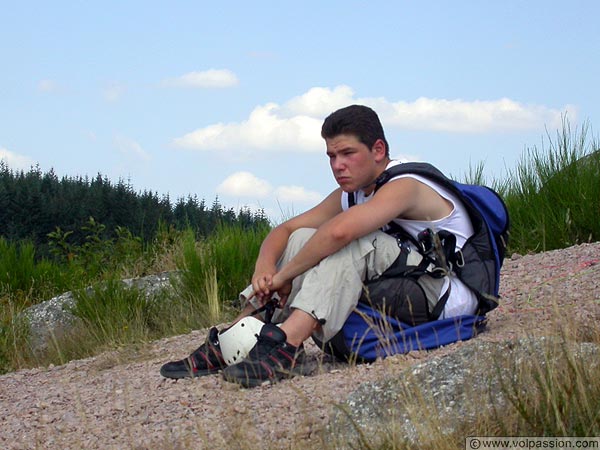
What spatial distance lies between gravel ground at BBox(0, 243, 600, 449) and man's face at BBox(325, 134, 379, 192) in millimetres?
923

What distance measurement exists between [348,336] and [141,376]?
1.43 meters

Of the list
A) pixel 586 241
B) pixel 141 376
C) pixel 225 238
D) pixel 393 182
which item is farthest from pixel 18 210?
pixel 393 182

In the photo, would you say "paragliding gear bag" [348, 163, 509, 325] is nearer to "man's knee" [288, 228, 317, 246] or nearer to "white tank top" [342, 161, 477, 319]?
"white tank top" [342, 161, 477, 319]

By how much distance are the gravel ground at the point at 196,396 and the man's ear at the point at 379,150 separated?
1.02 meters

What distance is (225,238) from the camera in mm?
9281

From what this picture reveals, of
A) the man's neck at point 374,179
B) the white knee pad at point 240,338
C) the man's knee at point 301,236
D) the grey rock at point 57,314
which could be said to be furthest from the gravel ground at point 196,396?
the grey rock at point 57,314

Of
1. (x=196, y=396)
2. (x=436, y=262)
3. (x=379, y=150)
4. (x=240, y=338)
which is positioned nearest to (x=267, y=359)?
(x=240, y=338)

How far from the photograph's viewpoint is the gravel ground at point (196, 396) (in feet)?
11.9

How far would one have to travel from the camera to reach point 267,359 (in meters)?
4.41

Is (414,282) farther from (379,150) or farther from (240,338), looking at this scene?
(240,338)

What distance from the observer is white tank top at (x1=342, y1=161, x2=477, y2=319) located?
15.1 feet

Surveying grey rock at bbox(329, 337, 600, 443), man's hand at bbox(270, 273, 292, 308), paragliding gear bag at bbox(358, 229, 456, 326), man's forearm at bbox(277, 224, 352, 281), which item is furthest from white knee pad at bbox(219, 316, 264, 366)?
grey rock at bbox(329, 337, 600, 443)

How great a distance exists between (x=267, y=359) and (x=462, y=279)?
1.10 metres

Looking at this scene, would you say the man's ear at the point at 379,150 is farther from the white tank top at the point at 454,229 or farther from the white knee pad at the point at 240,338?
the white knee pad at the point at 240,338
